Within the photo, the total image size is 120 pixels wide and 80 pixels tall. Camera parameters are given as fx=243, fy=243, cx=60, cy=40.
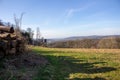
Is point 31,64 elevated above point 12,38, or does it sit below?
below

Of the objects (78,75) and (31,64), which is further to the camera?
(31,64)

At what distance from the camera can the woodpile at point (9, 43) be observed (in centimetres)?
1005

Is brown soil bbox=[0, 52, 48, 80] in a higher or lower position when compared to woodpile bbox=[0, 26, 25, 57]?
lower

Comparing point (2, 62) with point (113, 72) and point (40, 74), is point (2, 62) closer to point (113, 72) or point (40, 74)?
point (40, 74)

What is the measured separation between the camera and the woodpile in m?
10.0

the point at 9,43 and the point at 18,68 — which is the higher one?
the point at 9,43

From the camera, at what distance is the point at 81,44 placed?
36375mm

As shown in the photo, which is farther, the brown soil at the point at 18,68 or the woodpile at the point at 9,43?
the woodpile at the point at 9,43

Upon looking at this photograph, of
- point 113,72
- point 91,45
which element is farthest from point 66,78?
point 91,45

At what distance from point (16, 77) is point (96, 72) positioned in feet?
11.2

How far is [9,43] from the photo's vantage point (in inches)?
424

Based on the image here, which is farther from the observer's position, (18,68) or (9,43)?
(9,43)

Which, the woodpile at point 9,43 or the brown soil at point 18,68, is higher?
the woodpile at point 9,43

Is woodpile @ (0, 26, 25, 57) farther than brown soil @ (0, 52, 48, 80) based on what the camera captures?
Yes
